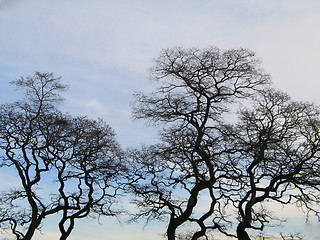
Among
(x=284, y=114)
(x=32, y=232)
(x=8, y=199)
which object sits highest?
(x=284, y=114)

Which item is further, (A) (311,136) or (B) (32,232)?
(B) (32,232)

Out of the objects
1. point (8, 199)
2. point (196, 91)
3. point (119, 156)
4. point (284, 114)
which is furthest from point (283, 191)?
point (8, 199)

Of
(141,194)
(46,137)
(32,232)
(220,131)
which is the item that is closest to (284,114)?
(220,131)

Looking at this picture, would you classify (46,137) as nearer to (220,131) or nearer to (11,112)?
(11,112)

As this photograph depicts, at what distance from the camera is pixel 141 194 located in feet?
69.8

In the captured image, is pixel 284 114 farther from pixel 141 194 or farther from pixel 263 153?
pixel 141 194

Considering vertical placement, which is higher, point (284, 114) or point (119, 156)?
point (284, 114)

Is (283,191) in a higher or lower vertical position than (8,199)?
higher

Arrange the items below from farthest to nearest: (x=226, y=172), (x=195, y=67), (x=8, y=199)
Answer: (x=8, y=199) < (x=195, y=67) < (x=226, y=172)

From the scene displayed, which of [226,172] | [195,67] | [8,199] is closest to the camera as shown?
[226,172]

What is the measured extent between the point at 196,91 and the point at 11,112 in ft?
39.3

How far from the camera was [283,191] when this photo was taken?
20016 millimetres

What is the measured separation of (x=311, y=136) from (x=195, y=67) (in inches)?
296

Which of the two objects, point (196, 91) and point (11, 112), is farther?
point (11, 112)
